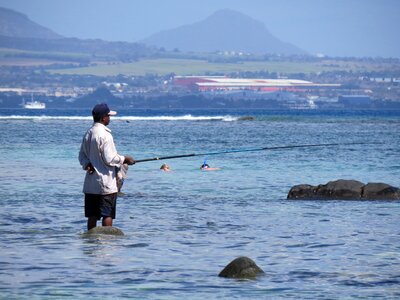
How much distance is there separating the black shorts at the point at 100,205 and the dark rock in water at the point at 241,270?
99.6 inches

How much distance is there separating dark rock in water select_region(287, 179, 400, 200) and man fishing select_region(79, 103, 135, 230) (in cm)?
898

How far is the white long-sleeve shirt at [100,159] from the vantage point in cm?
1409

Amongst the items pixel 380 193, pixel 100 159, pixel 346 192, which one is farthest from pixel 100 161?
Answer: pixel 380 193

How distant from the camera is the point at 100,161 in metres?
14.2

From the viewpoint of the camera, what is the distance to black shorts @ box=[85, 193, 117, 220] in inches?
567

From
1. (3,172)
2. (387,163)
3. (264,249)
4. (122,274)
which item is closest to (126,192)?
(3,172)

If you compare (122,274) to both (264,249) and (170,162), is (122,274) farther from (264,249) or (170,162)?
(170,162)

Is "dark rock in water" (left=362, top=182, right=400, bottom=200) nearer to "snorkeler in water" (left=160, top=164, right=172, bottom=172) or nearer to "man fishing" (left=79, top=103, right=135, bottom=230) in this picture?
"man fishing" (left=79, top=103, right=135, bottom=230)

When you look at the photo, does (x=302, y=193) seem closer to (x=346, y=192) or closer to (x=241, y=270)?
(x=346, y=192)

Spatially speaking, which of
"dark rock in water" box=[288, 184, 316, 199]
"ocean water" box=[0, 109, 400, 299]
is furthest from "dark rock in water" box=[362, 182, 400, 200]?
"dark rock in water" box=[288, 184, 316, 199]

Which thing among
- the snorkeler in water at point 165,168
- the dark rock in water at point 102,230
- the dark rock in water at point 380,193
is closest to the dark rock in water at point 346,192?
the dark rock in water at point 380,193

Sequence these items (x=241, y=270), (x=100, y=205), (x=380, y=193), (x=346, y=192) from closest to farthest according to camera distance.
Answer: (x=241, y=270) → (x=100, y=205) → (x=380, y=193) → (x=346, y=192)

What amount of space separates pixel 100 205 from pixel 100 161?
2.20 feet

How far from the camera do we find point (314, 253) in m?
14.4
